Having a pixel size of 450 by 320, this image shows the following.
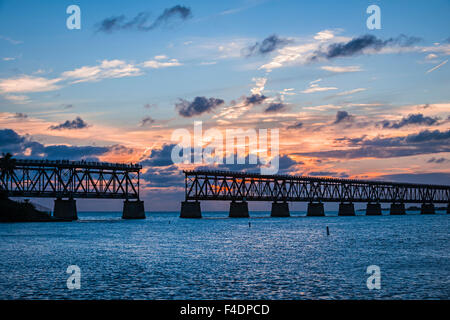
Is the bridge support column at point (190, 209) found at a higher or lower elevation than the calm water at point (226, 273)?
lower

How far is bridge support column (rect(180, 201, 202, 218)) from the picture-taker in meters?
172

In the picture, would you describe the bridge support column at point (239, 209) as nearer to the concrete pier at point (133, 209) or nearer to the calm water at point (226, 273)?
the concrete pier at point (133, 209)

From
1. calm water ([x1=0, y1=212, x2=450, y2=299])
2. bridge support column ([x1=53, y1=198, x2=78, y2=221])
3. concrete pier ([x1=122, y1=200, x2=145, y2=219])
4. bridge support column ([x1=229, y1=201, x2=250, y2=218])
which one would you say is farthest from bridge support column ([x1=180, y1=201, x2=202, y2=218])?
calm water ([x1=0, y1=212, x2=450, y2=299])

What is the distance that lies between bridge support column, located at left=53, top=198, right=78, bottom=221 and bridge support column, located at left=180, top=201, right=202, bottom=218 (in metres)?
41.3

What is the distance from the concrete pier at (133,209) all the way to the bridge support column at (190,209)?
1515cm

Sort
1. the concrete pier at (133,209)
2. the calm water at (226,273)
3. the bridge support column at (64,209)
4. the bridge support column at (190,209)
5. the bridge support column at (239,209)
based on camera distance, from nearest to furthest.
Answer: the calm water at (226,273) < the bridge support column at (64,209) < the concrete pier at (133,209) < the bridge support column at (190,209) < the bridge support column at (239,209)

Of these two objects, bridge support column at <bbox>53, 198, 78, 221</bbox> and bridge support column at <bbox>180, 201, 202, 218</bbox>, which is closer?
bridge support column at <bbox>53, 198, 78, 221</bbox>

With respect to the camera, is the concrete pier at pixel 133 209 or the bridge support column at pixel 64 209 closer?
the bridge support column at pixel 64 209

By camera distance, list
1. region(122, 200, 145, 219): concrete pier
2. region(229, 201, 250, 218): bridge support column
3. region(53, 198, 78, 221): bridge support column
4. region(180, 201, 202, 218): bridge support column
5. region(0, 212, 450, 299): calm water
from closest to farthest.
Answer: region(0, 212, 450, 299): calm water → region(53, 198, 78, 221): bridge support column → region(122, 200, 145, 219): concrete pier → region(180, 201, 202, 218): bridge support column → region(229, 201, 250, 218): bridge support column

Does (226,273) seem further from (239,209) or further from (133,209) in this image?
(239,209)

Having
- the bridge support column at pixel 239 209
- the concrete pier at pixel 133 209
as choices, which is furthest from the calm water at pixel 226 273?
the bridge support column at pixel 239 209

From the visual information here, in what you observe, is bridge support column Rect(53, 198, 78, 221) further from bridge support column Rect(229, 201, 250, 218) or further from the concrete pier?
bridge support column Rect(229, 201, 250, 218)

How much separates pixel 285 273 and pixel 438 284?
10.5 meters

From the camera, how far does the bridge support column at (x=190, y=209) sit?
172m
